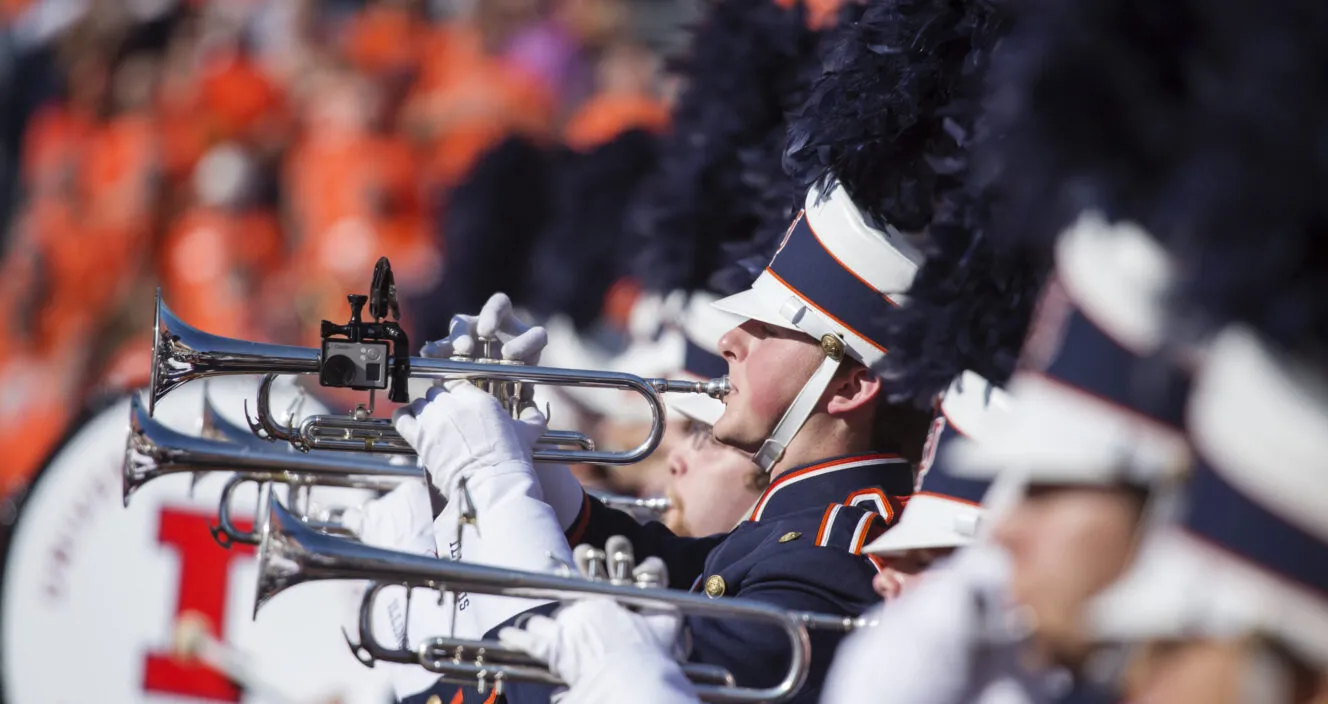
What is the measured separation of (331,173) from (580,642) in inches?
290

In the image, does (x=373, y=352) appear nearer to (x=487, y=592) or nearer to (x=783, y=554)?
(x=487, y=592)

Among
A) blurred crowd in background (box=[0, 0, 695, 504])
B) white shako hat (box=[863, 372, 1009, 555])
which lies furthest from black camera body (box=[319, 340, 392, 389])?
blurred crowd in background (box=[0, 0, 695, 504])

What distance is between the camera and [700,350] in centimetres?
509

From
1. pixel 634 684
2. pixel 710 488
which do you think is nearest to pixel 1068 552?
pixel 634 684

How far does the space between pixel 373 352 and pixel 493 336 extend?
1.45 ft

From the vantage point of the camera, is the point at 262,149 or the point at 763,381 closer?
the point at 763,381

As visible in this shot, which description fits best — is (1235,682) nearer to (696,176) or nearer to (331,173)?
(696,176)

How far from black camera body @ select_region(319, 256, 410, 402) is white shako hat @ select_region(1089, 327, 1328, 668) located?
5.85ft

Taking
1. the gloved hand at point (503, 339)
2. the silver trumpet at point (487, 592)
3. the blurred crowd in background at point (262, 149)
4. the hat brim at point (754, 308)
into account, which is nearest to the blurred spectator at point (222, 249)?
the blurred crowd in background at point (262, 149)

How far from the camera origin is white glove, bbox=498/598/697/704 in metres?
2.45

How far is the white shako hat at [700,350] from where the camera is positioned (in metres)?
4.55

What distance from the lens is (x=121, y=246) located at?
10.6 m

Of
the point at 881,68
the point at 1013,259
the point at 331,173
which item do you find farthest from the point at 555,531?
the point at 331,173

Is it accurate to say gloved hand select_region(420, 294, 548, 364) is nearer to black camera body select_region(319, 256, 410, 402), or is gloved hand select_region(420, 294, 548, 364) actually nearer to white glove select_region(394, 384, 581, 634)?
white glove select_region(394, 384, 581, 634)
